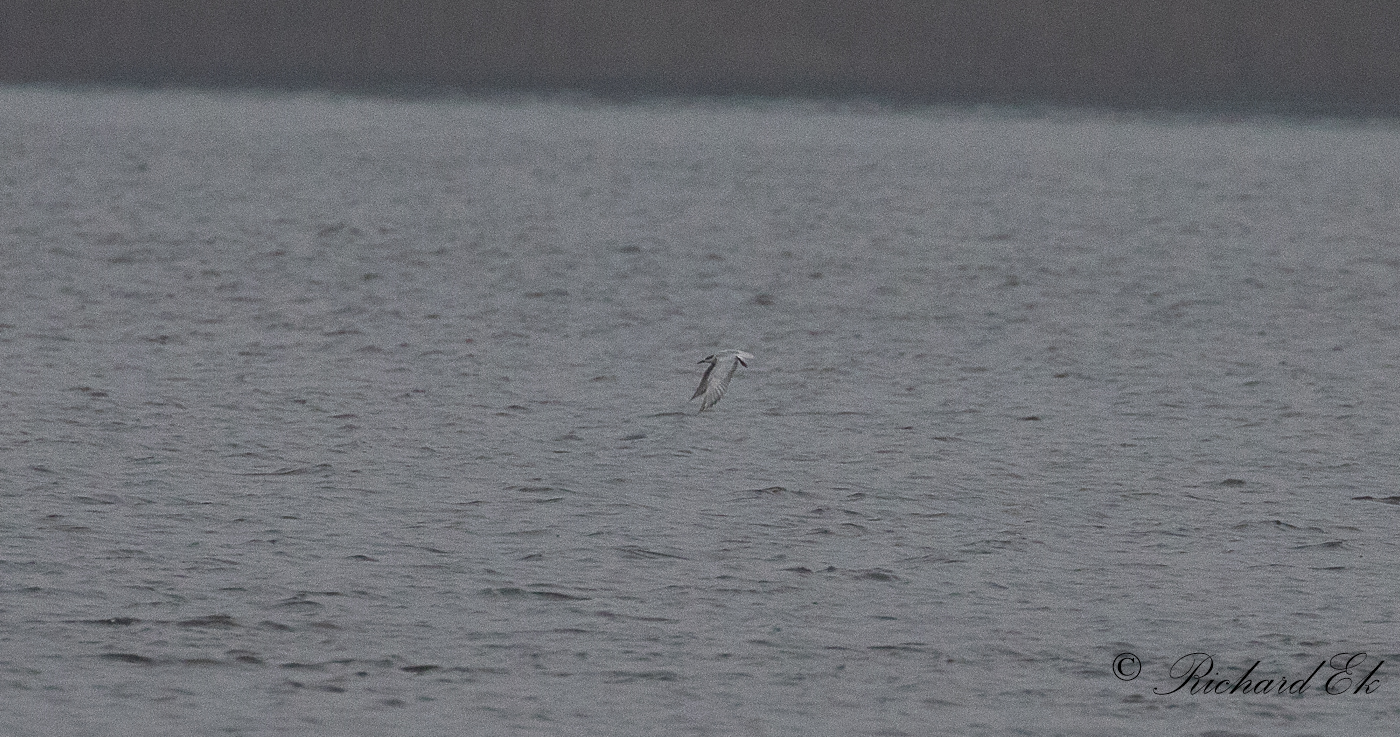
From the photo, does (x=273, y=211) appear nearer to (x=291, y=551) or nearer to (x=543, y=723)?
(x=291, y=551)

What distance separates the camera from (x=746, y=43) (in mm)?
153125

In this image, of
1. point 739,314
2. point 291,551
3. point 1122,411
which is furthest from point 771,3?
point 291,551

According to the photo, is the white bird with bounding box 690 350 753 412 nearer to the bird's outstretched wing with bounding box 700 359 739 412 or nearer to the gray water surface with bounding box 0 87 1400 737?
the bird's outstretched wing with bounding box 700 359 739 412

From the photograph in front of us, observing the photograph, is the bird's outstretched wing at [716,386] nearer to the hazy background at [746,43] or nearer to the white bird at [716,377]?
the white bird at [716,377]

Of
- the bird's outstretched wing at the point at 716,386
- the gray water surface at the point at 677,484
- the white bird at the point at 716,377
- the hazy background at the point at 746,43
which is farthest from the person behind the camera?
the hazy background at the point at 746,43

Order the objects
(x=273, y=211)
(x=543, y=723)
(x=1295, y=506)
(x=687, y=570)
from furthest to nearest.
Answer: (x=273, y=211) → (x=1295, y=506) → (x=687, y=570) → (x=543, y=723)

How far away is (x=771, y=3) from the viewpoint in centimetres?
15338

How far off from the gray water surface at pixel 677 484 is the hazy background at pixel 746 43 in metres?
97.3

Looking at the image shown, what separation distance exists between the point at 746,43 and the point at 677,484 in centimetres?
13163

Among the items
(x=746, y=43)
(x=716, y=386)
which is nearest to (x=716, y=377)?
(x=716, y=386)

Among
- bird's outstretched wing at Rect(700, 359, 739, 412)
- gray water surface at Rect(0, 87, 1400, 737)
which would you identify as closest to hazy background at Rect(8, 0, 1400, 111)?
gray water surface at Rect(0, 87, 1400, 737)

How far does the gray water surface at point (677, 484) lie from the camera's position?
16.5m

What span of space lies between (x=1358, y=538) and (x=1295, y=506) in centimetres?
144

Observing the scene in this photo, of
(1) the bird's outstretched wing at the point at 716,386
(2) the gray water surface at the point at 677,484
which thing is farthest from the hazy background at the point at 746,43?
(1) the bird's outstretched wing at the point at 716,386
